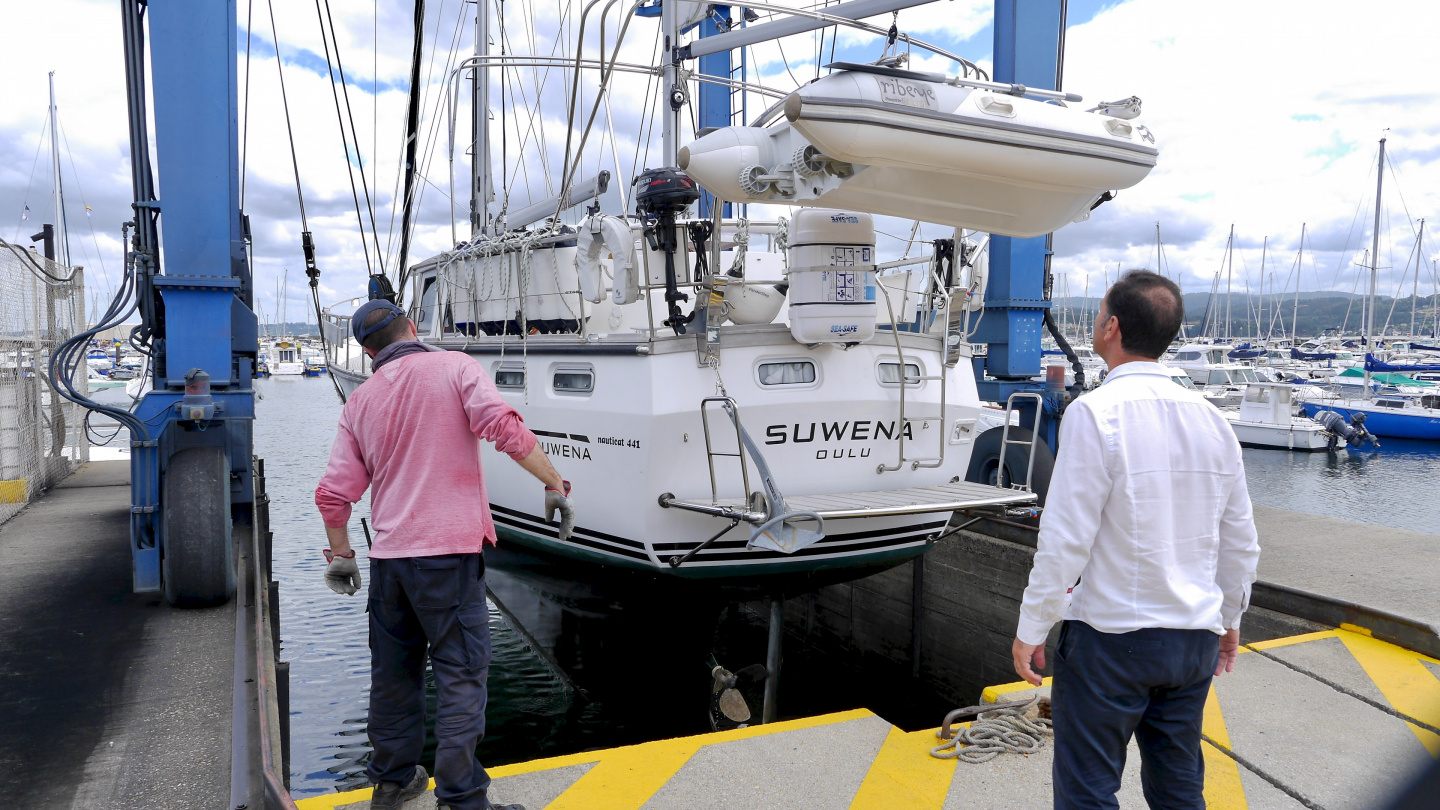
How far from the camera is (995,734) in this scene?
144 inches

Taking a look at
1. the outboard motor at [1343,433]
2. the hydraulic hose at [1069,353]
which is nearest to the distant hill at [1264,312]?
the outboard motor at [1343,433]

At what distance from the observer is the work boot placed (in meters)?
3.04

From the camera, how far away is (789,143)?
475 centimetres

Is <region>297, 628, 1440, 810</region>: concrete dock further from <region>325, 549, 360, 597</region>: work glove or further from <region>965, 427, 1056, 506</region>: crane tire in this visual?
<region>965, 427, 1056, 506</region>: crane tire

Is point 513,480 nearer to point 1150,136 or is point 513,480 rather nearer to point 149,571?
point 149,571

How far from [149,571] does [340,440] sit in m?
→ 3.43

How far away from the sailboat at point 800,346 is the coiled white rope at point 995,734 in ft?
4.20

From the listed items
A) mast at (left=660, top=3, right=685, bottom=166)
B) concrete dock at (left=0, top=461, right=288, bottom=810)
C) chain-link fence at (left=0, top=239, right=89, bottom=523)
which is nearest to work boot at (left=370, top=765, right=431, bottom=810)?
concrete dock at (left=0, top=461, right=288, bottom=810)

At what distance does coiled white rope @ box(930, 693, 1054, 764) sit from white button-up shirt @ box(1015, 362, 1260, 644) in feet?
5.20

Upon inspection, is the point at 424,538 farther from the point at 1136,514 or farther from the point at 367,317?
the point at 1136,514

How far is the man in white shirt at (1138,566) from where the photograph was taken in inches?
84.3

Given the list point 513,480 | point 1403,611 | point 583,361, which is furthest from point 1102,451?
point 513,480

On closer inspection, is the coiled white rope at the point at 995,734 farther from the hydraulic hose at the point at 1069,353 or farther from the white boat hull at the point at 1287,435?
the white boat hull at the point at 1287,435

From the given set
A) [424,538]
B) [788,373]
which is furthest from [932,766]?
[788,373]
